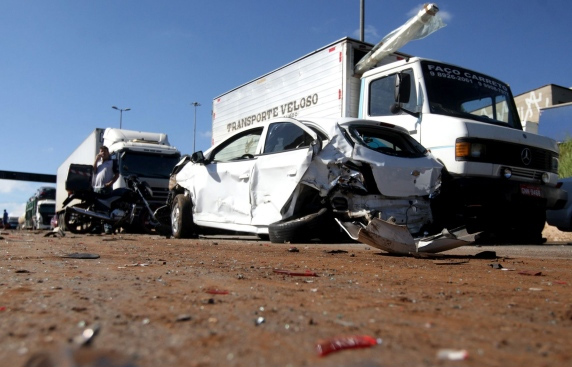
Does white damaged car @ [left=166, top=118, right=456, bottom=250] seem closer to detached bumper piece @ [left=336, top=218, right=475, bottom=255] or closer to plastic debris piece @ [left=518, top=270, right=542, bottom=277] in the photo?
detached bumper piece @ [left=336, top=218, right=475, bottom=255]

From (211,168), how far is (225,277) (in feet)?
16.0

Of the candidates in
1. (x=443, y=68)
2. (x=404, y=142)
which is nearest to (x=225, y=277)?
(x=404, y=142)

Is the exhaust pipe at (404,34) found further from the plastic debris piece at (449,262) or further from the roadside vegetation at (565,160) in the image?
the roadside vegetation at (565,160)

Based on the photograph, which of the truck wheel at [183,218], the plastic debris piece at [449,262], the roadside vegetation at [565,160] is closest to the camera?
the plastic debris piece at [449,262]

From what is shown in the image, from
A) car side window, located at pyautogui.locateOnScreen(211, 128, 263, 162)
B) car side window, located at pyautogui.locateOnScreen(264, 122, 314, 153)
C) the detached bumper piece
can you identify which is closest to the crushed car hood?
car side window, located at pyautogui.locateOnScreen(264, 122, 314, 153)

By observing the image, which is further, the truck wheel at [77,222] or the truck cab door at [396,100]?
the truck wheel at [77,222]

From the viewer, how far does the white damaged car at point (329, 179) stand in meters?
5.99

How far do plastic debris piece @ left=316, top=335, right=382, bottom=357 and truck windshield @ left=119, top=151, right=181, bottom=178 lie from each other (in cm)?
1267

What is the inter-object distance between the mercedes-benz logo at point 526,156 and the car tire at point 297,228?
344cm

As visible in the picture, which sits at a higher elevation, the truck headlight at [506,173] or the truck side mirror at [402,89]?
the truck side mirror at [402,89]

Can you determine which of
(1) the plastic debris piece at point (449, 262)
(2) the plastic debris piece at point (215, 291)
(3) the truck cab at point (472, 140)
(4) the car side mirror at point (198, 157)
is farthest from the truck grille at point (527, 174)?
(2) the plastic debris piece at point (215, 291)

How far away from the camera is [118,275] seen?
3373 mm

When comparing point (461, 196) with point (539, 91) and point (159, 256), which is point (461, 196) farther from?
point (539, 91)

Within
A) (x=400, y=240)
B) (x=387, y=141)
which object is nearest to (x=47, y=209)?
(x=387, y=141)
